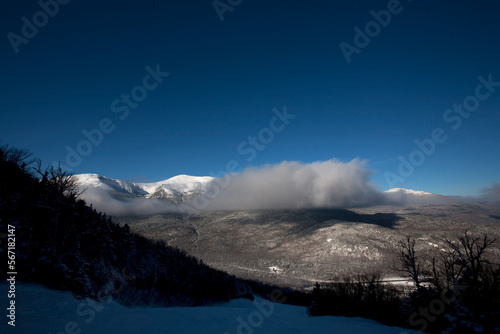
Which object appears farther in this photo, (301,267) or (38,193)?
(301,267)

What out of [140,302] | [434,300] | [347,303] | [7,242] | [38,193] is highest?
[38,193]

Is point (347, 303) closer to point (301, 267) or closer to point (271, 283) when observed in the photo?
point (271, 283)

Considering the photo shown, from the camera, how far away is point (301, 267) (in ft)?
494

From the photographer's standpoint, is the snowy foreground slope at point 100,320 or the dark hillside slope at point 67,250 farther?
the dark hillside slope at point 67,250

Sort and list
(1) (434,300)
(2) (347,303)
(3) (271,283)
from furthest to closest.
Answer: (3) (271,283)
(2) (347,303)
(1) (434,300)

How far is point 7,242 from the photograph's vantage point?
15.2 metres

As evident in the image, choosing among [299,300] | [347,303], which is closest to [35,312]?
[347,303]

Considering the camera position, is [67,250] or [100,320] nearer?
[100,320]

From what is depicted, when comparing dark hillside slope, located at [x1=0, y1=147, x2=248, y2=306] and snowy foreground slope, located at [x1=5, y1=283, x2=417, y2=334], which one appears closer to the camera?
snowy foreground slope, located at [x1=5, y1=283, x2=417, y2=334]

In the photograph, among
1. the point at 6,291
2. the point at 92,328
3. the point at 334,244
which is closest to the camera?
the point at 92,328

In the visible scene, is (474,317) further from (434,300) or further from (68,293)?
(68,293)

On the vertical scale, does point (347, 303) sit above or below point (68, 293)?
below

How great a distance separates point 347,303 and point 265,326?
31.8 metres

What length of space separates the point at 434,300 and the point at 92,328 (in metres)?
27.0
